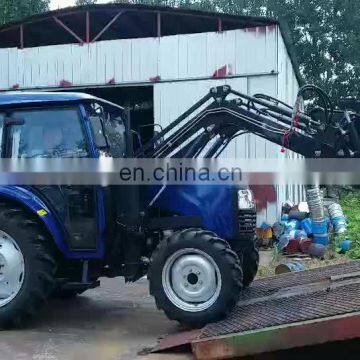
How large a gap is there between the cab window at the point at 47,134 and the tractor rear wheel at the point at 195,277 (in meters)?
1.36

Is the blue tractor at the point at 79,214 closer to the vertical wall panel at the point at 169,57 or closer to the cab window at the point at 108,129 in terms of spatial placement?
the cab window at the point at 108,129

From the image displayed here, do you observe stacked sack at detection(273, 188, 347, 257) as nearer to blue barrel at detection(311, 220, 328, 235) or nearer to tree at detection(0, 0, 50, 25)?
blue barrel at detection(311, 220, 328, 235)

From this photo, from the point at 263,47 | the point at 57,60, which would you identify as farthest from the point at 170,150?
the point at 57,60

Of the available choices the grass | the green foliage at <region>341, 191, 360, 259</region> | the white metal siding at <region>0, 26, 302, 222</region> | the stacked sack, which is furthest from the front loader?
the white metal siding at <region>0, 26, 302, 222</region>

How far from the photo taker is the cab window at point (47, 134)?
5848 mm

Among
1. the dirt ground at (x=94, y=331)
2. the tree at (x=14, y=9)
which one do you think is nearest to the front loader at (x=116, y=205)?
the dirt ground at (x=94, y=331)

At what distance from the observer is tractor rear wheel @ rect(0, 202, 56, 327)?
18.8 ft

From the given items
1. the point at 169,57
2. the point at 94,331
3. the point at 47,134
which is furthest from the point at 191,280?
the point at 169,57

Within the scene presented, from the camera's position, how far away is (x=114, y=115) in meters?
6.54

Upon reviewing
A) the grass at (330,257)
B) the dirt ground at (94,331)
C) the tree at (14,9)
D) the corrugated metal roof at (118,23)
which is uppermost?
the tree at (14,9)

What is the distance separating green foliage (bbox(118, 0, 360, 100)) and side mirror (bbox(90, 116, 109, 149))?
99.5 feet

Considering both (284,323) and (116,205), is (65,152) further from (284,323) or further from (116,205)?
(284,323)

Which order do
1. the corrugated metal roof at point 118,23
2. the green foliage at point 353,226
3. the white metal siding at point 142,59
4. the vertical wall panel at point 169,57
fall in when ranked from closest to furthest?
the green foliage at point 353,226 → the white metal siding at point 142,59 → the vertical wall panel at point 169,57 → the corrugated metal roof at point 118,23

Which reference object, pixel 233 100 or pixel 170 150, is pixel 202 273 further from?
pixel 233 100
